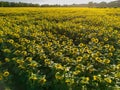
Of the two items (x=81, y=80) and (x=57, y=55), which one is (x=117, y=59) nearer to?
(x=57, y=55)

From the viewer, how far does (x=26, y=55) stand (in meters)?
9.41

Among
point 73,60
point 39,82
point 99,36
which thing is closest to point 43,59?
point 73,60

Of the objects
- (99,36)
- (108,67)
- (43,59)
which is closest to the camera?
(108,67)

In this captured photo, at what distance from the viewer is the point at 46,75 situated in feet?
26.9

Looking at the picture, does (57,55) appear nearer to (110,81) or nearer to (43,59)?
(43,59)

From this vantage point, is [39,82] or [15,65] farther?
[15,65]

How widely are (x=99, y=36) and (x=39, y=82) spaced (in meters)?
6.46

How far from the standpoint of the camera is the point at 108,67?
312 inches

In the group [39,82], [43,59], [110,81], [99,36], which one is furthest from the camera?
[99,36]

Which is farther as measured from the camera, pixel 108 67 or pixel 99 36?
pixel 99 36

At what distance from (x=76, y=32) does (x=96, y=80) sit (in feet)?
24.8

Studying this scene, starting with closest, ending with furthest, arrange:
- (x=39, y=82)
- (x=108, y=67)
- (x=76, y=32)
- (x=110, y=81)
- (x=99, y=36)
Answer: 1. (x=110, y=81)
2. (x=39, y=82)
3. (x=108, y=67)
4. (x=99, y=36)
5. (x=76, y=32)

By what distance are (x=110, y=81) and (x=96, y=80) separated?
34 cm

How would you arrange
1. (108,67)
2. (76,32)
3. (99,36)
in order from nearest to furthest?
(108,67), (99,36), (76,32)
